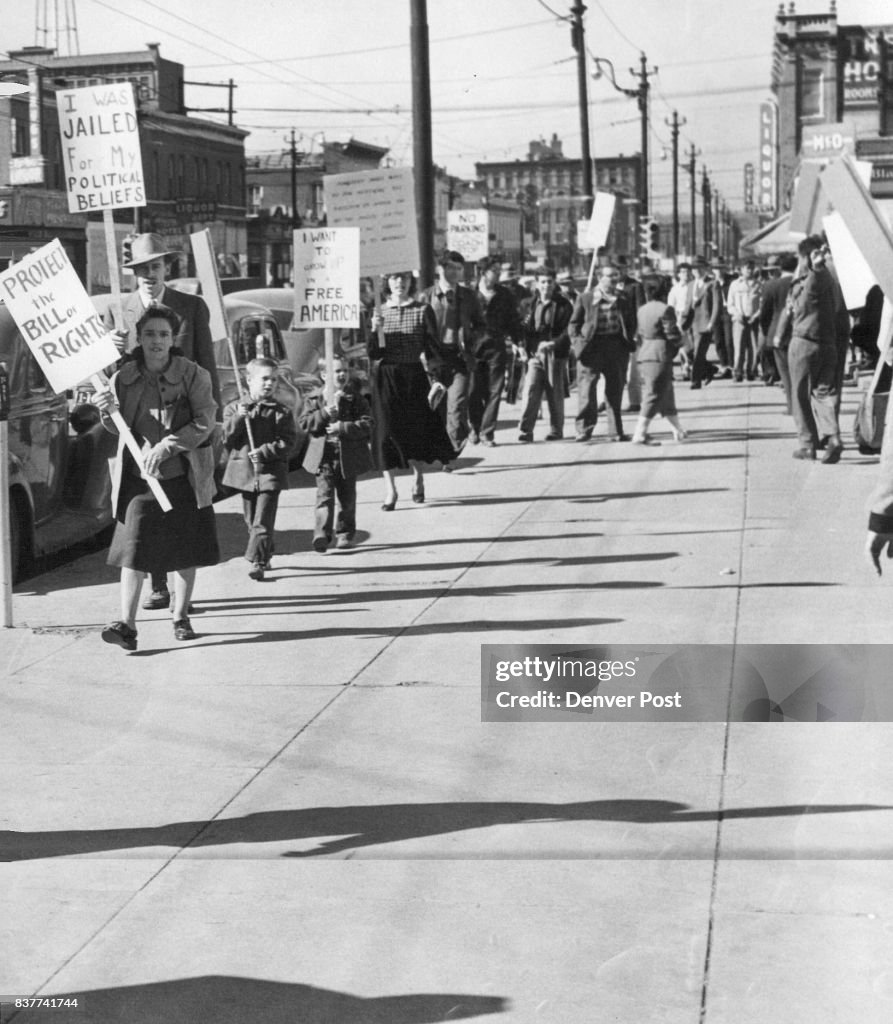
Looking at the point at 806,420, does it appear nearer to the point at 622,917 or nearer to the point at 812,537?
the point at 812,537

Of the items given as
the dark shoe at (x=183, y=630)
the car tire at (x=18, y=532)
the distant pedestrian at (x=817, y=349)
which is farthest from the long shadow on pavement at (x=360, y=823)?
the distant pedestrian at (x=817, y=349)

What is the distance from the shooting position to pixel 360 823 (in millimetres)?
4906

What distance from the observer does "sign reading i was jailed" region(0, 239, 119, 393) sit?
7184mm

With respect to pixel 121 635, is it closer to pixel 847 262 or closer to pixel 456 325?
pixel 847 262

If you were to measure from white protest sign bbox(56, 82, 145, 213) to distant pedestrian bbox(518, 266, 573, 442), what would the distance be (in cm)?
742

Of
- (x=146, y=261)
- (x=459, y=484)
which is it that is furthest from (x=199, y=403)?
(x=459, y=484)

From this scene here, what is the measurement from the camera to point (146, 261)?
855cm

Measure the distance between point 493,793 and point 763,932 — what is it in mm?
1326

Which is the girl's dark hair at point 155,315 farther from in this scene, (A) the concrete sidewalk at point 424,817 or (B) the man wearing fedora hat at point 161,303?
(A) the concrete sidewalk at point 424,817

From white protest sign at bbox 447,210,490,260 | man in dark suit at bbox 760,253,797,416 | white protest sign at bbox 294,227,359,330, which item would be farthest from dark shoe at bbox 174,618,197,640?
white protest sign at bbox 447,210,490,260

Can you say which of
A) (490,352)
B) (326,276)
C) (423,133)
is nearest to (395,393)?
(326,276)

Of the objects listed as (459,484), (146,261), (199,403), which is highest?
(146,261)

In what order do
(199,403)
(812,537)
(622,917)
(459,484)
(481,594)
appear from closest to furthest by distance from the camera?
(622,917)
(199,403)
(481,594)
(812,537)
(459,484)

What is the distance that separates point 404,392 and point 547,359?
4.49m
